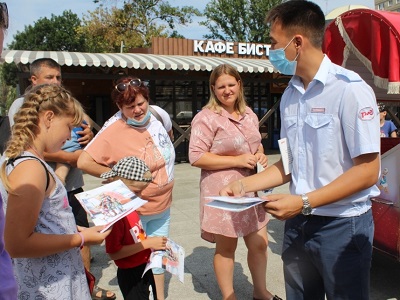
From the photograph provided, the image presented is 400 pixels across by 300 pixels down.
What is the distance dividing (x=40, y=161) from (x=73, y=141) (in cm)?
137

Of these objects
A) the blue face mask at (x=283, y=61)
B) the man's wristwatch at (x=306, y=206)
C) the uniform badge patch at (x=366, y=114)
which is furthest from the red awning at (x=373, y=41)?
the man's wristwatch at (x=306, y=206)

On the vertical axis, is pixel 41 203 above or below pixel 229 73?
below

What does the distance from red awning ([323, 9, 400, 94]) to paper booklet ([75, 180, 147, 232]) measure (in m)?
2.23

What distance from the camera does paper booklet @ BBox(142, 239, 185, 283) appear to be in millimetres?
2361

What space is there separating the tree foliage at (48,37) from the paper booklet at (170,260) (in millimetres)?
40225

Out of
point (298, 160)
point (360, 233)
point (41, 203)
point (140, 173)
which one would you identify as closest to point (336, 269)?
point (360, 233)

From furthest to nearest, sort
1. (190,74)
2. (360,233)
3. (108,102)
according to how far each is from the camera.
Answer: (108,102), (190,74), (360,233)

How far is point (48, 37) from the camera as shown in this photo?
40.8m

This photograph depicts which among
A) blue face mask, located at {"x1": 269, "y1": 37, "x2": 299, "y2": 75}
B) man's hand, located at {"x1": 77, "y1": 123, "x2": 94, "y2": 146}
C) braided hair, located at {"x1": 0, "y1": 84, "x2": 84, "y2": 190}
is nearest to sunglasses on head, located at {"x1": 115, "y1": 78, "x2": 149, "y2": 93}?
man's hand, located at {"x1": 77, "y1": 123, "x2": 94, "y2": 146}

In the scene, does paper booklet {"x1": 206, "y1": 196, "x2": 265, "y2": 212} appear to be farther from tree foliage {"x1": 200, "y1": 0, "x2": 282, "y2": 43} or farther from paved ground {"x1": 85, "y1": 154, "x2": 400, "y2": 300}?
tree foliage {"x1": 200, "y1": 0, "x2": 282, "y2": 43}

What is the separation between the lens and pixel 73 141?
10.3ft

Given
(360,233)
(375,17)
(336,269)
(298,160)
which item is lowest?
(336,269)

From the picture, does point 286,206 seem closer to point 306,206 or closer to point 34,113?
point 306,206

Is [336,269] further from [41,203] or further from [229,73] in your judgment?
[229,73]
